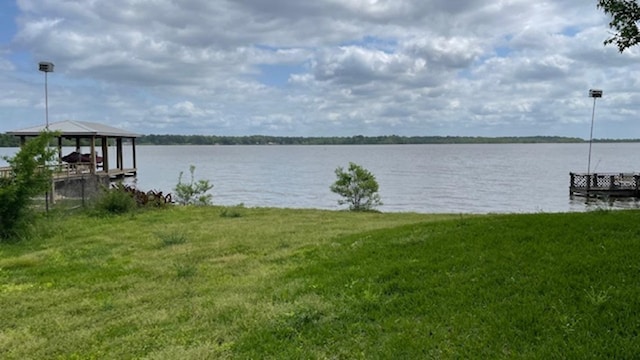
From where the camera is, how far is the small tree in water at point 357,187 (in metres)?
24.9

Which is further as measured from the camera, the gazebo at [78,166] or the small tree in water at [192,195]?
the gazebo at [78,166]

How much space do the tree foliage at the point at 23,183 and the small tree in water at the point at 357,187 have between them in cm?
1373

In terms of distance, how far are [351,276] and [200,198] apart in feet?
63.6

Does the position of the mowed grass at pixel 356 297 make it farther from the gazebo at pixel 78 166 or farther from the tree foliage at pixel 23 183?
the gazebo at pixel 78 166

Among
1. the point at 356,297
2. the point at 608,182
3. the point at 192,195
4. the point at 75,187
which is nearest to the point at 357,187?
the point at 192,195

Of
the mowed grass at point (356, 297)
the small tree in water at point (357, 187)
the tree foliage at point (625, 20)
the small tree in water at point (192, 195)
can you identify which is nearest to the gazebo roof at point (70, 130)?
the small tree in water at point (192, 195)

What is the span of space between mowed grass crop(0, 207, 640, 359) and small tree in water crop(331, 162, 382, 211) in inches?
552

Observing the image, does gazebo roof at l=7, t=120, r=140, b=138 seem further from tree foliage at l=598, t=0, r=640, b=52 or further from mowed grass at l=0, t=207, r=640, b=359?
tree foliage at l=598, t=0, r=640, b=52

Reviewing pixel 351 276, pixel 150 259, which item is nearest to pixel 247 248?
pixel 150 259

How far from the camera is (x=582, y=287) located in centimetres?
545

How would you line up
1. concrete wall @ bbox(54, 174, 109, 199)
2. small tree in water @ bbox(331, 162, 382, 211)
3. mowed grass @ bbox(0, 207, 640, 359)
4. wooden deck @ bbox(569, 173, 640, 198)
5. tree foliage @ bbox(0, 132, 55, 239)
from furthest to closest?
wooden deck @ bbox(569, 173, 640, 198), concrete wall @ bbox(54, 174, 109, 199), small tree in water @ bbox(331, 162, 382, 211), tree foliage @ bbox(0, 132, 55, 239), mowed grass @ bbox(0, 207, 640, 359)

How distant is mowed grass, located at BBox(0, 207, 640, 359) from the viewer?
4.75m

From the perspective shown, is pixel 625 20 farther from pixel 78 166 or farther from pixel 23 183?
pixel 78 166

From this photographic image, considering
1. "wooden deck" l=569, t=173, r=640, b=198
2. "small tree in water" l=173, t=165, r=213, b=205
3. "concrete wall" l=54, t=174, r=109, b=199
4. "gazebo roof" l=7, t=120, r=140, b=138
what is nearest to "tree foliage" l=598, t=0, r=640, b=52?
"small tree in water" l=173, t=165, r=213, b=205
